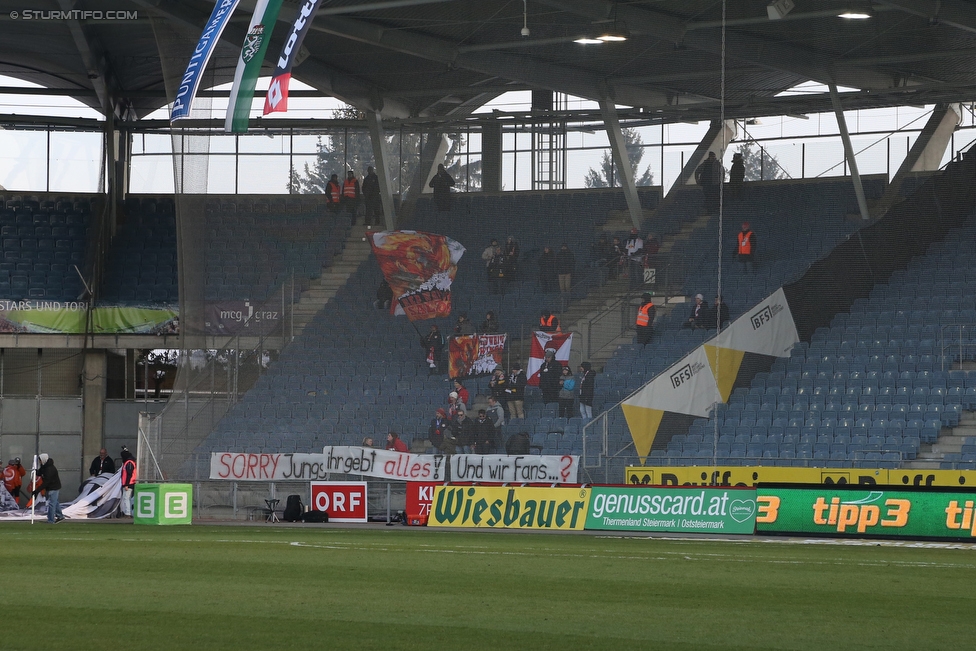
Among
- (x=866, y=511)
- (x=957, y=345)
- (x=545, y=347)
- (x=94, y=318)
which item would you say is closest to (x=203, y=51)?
(x=545, y=347)

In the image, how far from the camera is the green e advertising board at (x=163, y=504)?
74.5 feet

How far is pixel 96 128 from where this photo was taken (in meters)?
36.6

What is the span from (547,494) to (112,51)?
64.4ft

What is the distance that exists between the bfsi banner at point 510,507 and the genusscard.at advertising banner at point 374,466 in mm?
2414

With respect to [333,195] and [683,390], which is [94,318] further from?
[683,390]

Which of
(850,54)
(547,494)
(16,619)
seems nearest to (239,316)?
(547,494)

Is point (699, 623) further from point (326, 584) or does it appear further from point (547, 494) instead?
point (547, 494)

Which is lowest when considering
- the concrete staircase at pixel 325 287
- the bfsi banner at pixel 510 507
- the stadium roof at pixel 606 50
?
the bfsi banner at pixel 510 507

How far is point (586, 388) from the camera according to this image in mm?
24812

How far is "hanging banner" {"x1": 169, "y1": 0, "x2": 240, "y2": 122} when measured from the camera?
1903cm

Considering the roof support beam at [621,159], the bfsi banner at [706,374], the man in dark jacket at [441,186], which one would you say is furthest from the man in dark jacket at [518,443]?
the man in dark jacket at [441,186]

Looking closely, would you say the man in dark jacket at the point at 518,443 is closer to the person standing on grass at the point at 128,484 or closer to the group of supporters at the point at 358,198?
the group of supporters at the point at 358,198

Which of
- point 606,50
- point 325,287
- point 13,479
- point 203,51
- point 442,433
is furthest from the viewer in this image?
point 606,50

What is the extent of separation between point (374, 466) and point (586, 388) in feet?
14.6
